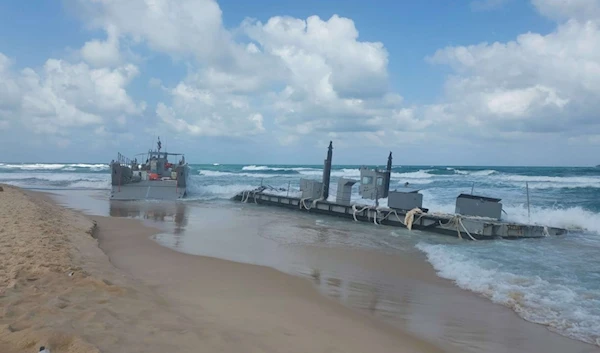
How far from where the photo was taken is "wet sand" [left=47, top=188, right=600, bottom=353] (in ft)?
18.4

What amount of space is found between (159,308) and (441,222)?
1291cm

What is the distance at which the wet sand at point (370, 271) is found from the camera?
5605mm

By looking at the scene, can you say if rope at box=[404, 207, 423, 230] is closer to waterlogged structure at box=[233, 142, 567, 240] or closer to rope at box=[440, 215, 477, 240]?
waterlogged structure at box=[233, 142, 567, 240]

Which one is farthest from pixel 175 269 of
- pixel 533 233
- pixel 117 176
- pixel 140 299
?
pixel 117 176

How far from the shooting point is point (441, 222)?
52.5ft

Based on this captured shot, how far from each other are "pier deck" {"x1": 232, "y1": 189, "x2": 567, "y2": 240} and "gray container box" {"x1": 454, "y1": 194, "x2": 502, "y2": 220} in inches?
16.6

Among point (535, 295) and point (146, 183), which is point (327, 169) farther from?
point (535, 295)

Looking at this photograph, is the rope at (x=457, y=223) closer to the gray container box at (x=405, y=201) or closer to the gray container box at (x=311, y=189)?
the gray container box at (x=405, y=201)

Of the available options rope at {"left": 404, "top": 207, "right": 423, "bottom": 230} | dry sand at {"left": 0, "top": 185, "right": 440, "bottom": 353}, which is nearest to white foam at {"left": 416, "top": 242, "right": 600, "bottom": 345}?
dry sand at {"left": 0, "top": 185, "right": 440, "bottom": 353}

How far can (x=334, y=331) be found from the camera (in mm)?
5195

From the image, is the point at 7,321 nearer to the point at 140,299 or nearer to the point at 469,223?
the point at 140,299

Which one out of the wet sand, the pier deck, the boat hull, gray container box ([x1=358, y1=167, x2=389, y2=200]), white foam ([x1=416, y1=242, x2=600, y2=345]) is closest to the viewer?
the wet sand

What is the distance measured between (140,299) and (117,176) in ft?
71.8

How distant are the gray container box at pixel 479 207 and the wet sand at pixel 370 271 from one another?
7.79 feet
